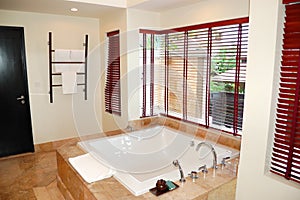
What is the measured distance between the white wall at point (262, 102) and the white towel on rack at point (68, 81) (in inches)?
124

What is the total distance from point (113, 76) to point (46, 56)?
46.5 inches

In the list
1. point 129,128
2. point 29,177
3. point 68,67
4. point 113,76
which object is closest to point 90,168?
point 129,128

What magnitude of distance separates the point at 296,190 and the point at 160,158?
2.16m

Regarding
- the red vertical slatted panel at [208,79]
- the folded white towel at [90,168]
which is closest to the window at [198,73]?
the red vertical slatted panel at [208,79]

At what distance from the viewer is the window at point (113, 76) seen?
3883mm

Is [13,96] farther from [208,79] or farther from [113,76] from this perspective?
[208,79]

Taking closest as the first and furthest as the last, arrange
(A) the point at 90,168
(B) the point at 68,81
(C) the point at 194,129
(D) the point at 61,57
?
(A) the point at 90,168 → (C) the point at 194,129 → (D) the point at 61,57 → (B) the point at 68,81

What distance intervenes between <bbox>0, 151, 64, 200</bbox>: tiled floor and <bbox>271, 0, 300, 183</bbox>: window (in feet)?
7.86

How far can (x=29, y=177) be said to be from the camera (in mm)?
3211

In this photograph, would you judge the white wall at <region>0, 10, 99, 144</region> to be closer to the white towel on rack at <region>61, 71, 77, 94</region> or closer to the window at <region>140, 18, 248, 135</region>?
the white towel on rack at <region>61, 71, 77, 94</region>

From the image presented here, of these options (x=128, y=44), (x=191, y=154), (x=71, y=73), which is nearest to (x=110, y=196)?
(x=191, y=154)

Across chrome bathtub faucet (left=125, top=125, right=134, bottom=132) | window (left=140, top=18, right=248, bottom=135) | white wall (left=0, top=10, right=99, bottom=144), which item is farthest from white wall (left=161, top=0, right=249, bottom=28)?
chrome bathtub faucet (left=125, top=125, right=134, bottom=132)

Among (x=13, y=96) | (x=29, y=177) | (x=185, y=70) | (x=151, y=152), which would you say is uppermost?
(x=185, y=70)

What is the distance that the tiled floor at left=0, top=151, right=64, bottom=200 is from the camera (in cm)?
279
